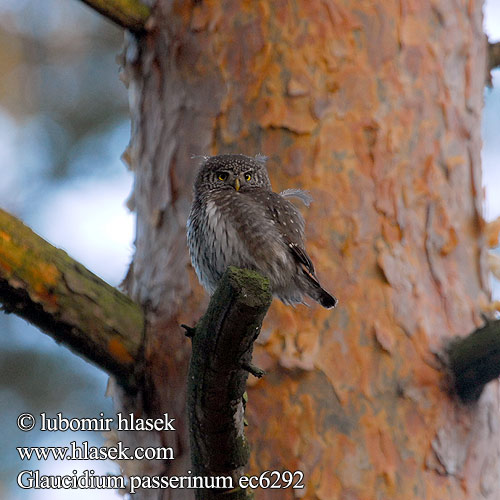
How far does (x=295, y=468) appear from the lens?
7.04 ft

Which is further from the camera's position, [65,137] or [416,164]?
[65,137]

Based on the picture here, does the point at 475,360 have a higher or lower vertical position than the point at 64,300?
lower

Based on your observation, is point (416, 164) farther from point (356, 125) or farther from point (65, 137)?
point (65, 137)

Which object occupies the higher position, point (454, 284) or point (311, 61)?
point (311, 61)

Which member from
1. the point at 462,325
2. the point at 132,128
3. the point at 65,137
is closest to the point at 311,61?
the point at 132,128

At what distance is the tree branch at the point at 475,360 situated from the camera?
211cm

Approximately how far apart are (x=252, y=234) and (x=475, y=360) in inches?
28.9

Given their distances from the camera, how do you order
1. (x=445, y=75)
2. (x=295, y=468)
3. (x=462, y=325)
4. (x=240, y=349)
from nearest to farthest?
1. (x=240, y=349)
2. (x=295, y=468)
3. (x=462, y=325)
4. (x=445, y=75)

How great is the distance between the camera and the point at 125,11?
8.81 ft

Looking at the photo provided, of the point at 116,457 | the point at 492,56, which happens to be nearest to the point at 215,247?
the point at 116,457

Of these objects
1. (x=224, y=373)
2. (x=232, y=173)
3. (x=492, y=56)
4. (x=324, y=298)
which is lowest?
(x=224, y=373)

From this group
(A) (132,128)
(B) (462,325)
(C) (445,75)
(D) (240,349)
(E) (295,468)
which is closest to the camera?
(D) (240,349)

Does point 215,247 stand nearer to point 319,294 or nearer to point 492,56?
point 319,294

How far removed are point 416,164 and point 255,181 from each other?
0.53m
